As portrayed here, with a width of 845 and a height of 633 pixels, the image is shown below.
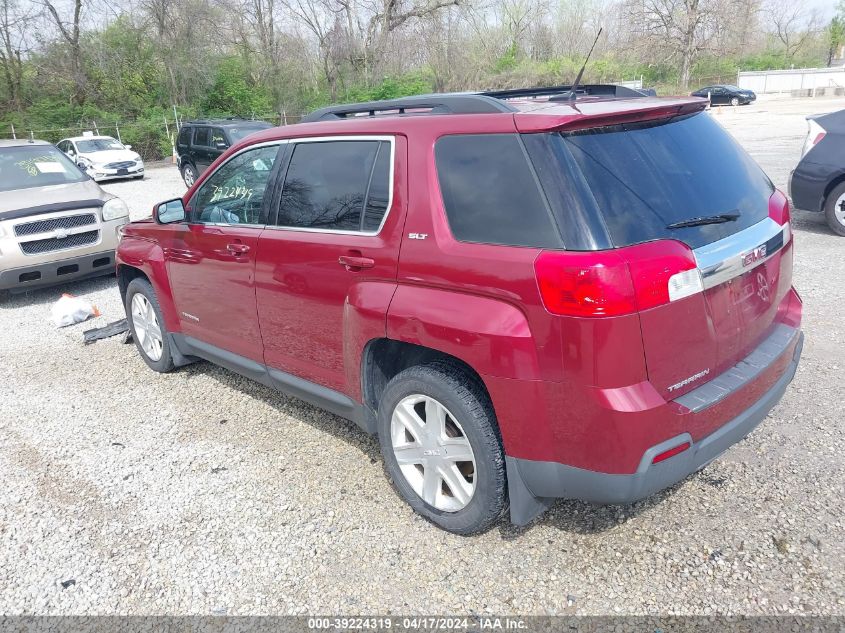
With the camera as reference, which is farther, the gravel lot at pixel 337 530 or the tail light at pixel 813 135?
the tail light at pixel 813 135

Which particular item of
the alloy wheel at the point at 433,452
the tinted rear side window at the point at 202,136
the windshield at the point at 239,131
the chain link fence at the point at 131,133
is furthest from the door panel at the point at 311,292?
the chain link fence at the point at 131,133

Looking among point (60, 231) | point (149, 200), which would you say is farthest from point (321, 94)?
point (60, 231)

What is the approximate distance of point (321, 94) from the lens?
41.2m

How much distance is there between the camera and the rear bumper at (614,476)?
2459mm

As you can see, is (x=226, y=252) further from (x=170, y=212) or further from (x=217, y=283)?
(x=170, y=212)

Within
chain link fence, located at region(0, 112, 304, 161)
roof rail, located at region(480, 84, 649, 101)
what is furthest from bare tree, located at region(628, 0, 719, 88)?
roof rail, located at region(480, 84, 649, 101)

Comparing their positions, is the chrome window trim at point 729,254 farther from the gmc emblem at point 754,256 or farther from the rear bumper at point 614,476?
the rear bumper at point 614,476

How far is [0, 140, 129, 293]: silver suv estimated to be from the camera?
279 inches

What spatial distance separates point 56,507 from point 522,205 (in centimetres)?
293

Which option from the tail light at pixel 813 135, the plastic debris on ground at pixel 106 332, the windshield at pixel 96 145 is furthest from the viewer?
the windshield at pixel 96 145

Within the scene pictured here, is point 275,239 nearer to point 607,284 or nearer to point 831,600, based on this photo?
point 607,284

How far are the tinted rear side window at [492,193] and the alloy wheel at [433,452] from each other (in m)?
0.79

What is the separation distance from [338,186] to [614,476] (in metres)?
1.94

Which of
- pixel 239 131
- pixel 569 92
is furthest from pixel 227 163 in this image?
pixel 239 131
